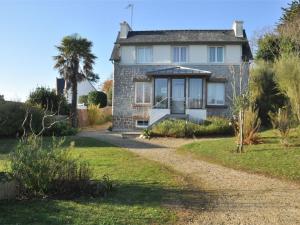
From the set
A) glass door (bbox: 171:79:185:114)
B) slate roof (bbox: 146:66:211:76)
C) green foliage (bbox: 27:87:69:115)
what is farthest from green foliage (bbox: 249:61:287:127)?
green foliage (bbox: 27:87:69:115)

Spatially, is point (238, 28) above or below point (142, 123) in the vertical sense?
above

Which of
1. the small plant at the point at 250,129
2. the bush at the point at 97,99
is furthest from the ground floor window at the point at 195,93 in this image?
the bush at the point at 97,99

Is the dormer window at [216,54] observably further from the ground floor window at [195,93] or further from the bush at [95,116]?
the bush at [95,116]

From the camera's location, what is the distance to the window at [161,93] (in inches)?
1222

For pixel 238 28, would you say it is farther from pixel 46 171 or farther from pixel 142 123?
pixel 46 171

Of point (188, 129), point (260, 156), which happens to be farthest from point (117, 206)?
point (188, 129)

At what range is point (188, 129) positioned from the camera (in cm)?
2467

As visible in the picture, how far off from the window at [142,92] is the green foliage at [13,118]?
10176 millimetres

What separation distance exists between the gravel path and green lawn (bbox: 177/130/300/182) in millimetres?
668

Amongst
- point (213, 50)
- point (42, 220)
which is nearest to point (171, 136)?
point (213, 50)

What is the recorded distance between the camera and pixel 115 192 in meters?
9.32

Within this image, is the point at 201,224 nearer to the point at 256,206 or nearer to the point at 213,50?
the point at 256,206

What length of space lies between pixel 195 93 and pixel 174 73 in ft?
7.31

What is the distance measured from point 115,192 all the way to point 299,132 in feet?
35.3
